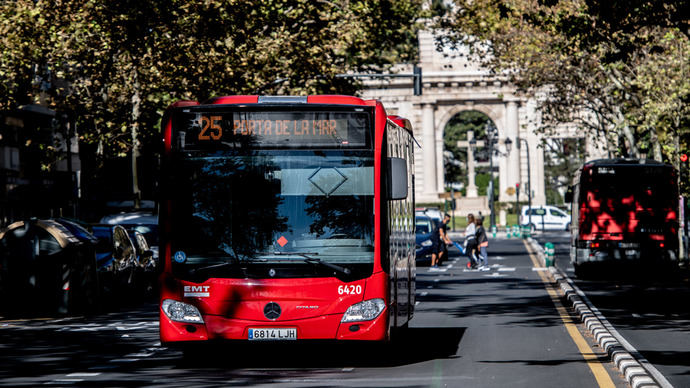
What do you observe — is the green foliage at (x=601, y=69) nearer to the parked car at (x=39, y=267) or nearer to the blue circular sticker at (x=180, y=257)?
the parked car at (x=39, y=267)

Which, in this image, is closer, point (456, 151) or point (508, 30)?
point (508, 30)

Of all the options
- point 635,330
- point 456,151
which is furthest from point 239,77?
point 456,151

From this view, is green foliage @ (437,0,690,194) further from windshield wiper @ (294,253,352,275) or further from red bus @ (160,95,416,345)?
windshield wiper @ (294,253,352,275)

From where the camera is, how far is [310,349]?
14.5 m

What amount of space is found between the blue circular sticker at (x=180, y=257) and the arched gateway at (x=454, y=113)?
255 feet

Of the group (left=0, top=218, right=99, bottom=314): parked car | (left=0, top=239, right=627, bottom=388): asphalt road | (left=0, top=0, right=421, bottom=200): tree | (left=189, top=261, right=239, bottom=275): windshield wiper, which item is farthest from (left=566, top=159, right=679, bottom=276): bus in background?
(left=189, top=261, right=239, bottom=275): windshield wiper

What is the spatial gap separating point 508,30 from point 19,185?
18634mm

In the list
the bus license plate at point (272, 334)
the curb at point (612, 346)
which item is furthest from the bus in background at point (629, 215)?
the bus license plate at point (272, 334)

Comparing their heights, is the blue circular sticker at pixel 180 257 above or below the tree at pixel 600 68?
below

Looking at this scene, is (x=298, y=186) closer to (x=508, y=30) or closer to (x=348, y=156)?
(x=348, y=156)

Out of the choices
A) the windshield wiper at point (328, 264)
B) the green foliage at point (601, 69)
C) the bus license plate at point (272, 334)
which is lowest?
the bus license plate at point (272, 334)

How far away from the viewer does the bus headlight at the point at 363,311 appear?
38.8 feet

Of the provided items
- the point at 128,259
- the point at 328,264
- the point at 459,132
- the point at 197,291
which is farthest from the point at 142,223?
the point at 459,132

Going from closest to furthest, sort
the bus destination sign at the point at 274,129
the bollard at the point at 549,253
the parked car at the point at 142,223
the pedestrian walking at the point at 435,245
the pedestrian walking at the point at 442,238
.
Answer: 1. the bus destination sign at the point at 274,129
2. the parked car at the point at 142,223
3. the bollard at the point at 549,253
4. the pedestrian walking at the point at 435,245
5. the pedestrian walking at the point at 442,238
